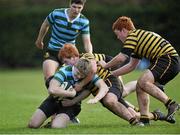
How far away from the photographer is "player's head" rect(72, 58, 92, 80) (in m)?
10.2

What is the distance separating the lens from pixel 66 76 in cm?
1038

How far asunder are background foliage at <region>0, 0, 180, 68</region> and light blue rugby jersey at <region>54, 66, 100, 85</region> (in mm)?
20913

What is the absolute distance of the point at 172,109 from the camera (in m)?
10.3

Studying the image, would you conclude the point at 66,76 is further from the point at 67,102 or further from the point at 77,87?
the point at 67,102

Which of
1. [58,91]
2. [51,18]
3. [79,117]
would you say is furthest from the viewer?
[79,117]

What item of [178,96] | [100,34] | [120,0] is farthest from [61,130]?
[120,0]

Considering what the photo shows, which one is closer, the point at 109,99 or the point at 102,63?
the point at 109,99

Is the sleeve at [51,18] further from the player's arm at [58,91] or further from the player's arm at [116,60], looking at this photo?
the player's arm at [58,91]

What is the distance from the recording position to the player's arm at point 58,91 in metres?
10.2

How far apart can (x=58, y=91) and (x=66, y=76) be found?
318 mm

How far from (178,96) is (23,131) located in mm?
7331

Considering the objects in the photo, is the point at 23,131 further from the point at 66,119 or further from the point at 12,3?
the point at 12,3

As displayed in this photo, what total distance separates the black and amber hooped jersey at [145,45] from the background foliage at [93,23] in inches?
822

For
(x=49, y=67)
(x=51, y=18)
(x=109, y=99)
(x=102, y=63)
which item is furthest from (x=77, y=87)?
(x=51, y=18)
